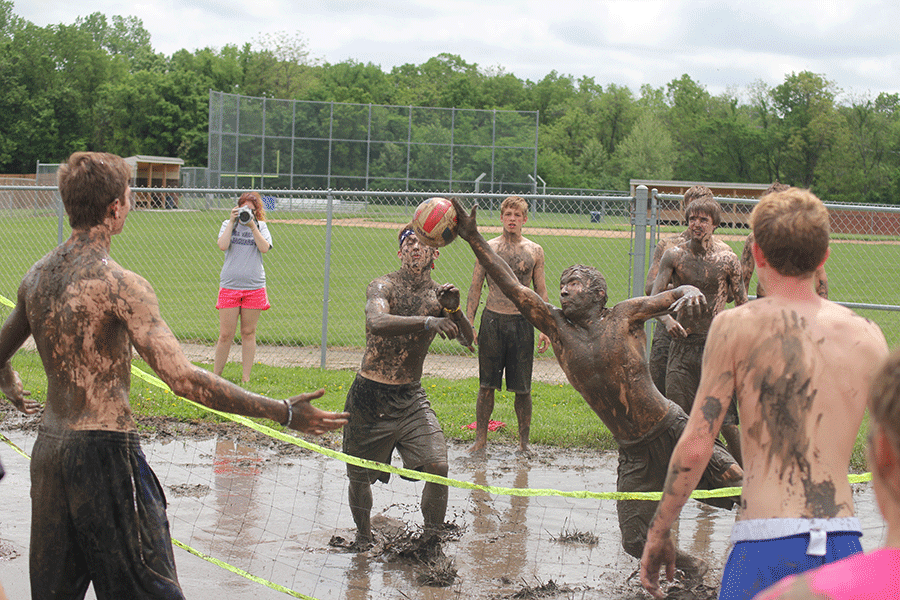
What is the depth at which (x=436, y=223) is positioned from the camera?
4.55 m

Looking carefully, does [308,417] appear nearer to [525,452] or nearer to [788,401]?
[788,401]

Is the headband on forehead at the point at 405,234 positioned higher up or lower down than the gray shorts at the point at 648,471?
higher up

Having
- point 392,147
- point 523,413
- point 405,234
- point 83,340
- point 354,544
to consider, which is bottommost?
point 354,544

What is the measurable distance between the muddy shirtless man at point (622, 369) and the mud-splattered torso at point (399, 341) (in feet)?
2.95

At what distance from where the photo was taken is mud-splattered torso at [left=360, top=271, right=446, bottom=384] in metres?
5.09

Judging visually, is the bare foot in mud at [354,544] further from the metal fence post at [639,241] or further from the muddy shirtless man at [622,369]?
the metal fence post at [639,241]

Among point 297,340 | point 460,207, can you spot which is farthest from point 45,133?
point 460,207

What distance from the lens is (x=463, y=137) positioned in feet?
141

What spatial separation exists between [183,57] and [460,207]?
79.7 metres

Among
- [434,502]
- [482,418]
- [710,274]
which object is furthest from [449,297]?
[482,418]

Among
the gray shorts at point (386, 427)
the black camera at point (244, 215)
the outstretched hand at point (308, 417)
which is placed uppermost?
the black camera at point (244, 215)

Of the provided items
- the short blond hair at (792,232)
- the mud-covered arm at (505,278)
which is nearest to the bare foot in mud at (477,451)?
the mud-covered arm at (505,278)

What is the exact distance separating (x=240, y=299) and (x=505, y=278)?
5250mm

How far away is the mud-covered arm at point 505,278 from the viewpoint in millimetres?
4195
